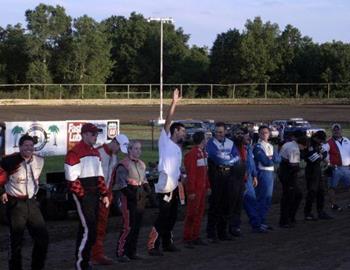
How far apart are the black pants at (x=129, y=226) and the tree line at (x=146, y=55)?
217 ft

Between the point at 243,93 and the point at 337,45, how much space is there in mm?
12308

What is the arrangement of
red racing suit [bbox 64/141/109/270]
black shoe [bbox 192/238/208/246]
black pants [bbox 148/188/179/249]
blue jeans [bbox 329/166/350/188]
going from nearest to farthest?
1. red racing suit [bbox 64/141/109/270]
2. black pants [bbox 148/188/179/249]
3. black shoe [bbox 192/238/208/246]
4. blue jeans [bbox 329/166/350/188]

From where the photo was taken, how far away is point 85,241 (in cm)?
898

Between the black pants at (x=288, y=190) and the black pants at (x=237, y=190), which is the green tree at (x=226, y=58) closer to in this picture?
the black pants at (x=288, y=190)

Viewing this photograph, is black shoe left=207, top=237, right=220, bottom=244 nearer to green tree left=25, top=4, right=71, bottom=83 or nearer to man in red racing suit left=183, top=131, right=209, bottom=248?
man in red racing suit left=183, top=131, right=209, bottom=248

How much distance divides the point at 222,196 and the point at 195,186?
0.76 meters

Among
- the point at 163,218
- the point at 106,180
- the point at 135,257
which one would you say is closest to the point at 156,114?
the point at 163,218

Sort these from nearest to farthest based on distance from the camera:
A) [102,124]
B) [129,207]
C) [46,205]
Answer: [129,207], [46,205], [102,124]

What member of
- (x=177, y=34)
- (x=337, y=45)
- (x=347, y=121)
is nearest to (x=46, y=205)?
(x=347, y=121)

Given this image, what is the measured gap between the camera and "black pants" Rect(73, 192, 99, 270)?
8.96 metres

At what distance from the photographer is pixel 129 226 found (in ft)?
32.6

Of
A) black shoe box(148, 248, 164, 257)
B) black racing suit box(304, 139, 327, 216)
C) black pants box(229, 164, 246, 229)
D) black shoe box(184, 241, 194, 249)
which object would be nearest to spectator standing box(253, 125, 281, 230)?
black pants box(229, 164, 246, 229)

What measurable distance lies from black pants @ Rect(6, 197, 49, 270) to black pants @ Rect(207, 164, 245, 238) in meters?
3.38

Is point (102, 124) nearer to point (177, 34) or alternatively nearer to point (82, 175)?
point (82, 175)
